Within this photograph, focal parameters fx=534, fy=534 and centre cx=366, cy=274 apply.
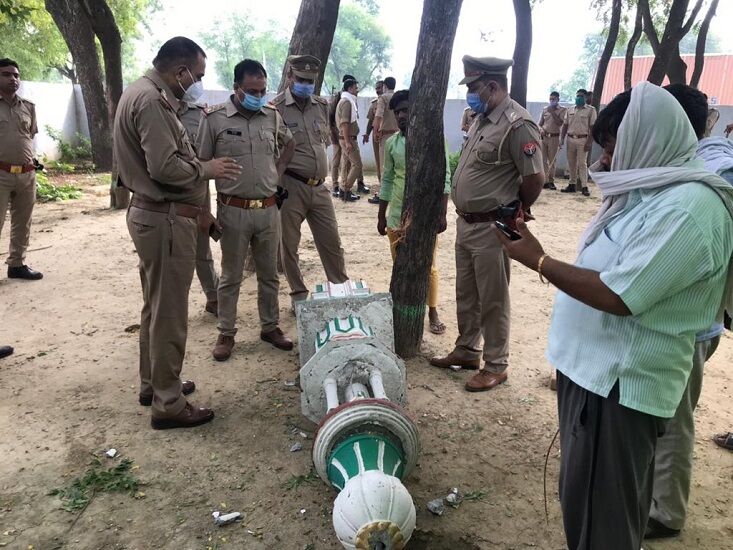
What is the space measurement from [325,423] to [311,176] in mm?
2704

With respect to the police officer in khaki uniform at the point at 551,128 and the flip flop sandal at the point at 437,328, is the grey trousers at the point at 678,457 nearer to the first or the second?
the flip flop sandal at the point at 437,328

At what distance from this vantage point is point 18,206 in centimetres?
578

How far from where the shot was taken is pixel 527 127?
324 cm

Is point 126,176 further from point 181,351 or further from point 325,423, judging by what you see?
point 325,423

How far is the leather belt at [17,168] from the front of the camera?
5.52 m

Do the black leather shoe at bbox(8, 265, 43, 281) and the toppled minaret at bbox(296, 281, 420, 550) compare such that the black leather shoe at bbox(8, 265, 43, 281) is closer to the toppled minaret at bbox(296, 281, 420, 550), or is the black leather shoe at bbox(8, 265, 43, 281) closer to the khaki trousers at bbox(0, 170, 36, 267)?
the khaki trousers at bbox(0, 170, 36, 267)

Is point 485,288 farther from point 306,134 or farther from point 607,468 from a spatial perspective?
point 306,134

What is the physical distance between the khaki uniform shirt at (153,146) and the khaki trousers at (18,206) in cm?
354

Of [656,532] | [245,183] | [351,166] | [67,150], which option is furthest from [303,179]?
[67,150]

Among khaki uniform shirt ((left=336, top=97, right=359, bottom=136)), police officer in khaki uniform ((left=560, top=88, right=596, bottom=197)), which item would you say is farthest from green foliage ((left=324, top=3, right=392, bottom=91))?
khaki uniform shirt ((left=336, top=97, right=359, bottom=136))

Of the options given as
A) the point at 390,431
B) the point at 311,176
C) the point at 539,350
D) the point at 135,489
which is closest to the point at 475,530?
the point at 390,431

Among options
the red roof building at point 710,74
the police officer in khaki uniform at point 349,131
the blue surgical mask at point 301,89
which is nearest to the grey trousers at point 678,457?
the blue surgical mask at point 301,89

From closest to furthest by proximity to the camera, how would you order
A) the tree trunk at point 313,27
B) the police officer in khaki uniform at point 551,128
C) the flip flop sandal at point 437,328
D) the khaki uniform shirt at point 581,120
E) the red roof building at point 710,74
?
the flip flop sandal at point 437,328, the tree trunk at point 313,27, the khaki uniform shirt at point 581,120, the police officer in khaki uniform at point 551,128, the red roof building at point 710,74

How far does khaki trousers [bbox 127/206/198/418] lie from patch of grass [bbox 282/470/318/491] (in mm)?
853
